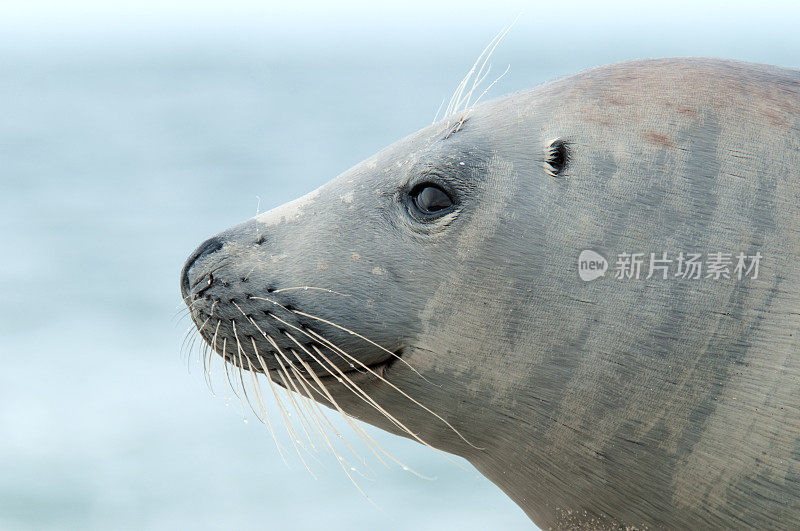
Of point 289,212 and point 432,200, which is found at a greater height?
point 289,212

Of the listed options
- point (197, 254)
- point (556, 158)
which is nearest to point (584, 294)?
point (556, 158)

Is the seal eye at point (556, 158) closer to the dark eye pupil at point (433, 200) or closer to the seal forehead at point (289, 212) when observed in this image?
the dark eye pupil at point (433, 200)

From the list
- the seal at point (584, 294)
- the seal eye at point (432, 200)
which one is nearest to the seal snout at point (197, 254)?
the seal at point (584, 294)

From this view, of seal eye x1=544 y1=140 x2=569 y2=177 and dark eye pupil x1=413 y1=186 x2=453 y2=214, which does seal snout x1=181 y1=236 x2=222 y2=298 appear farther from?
seal eye x1=544 y1=140 x2=569 y2=177

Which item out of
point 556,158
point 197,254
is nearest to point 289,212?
point 197,254

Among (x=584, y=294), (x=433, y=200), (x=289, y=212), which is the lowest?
(x=584, y=294)

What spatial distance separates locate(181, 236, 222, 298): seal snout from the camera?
6.29ft

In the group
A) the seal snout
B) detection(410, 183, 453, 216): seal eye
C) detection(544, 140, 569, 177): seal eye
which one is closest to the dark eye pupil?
detection(410, 183, 453, 216): seal eye

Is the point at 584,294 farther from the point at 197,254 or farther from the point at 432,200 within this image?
the point at 197,254

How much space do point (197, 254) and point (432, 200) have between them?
55 cm

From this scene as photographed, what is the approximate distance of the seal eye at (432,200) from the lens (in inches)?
67.7

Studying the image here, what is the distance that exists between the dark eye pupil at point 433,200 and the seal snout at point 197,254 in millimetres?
468

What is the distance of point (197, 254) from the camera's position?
Result: 194 cm

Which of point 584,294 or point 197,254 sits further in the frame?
point 197,254
